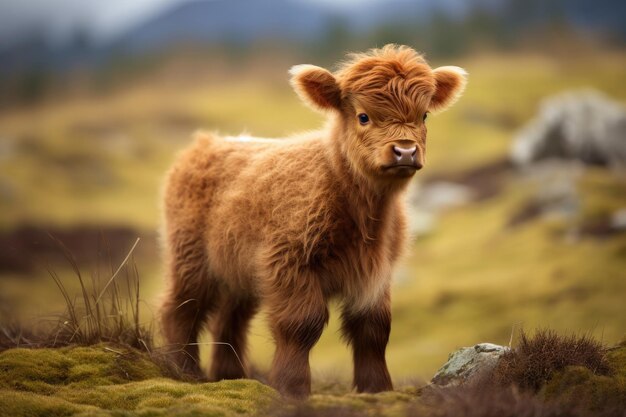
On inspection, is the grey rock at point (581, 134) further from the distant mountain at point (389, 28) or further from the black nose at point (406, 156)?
the distant mountain at point (389, 28)

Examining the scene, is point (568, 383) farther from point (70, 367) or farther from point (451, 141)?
point (451, 141)

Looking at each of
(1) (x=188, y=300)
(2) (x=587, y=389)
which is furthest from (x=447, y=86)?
(1) (x=188, y=300)

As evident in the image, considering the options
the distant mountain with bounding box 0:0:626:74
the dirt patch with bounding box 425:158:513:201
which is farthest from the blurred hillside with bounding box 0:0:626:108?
the dirt patch with bounding box 425:158:513:201

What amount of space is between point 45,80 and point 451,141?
85075 mm

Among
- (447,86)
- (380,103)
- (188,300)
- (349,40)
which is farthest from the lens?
(349,40)

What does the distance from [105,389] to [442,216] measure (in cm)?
2608

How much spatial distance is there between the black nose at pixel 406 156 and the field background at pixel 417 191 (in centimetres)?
190

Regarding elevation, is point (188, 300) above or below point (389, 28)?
below

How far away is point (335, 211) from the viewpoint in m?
7.39

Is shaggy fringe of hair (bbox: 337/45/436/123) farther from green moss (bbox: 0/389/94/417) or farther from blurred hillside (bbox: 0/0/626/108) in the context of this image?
blurred hillside (bbox: 0/0/626/108)

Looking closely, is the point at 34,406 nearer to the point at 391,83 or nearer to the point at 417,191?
the point at 391,83

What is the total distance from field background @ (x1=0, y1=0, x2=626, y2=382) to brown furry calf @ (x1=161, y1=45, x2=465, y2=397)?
2.93 ft

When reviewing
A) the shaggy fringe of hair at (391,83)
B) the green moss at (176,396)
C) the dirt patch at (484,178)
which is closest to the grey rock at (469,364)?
the green moss at (176,396)

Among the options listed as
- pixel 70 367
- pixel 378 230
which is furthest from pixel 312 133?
pixel 70 367
